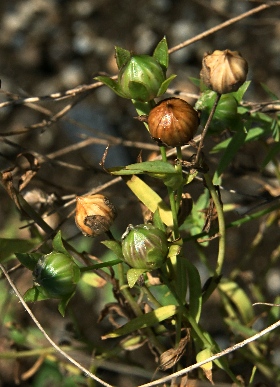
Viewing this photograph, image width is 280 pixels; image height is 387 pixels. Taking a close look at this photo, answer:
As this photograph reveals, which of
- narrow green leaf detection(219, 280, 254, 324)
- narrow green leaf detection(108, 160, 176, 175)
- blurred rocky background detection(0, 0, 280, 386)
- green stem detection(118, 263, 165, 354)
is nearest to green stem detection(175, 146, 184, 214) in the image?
narrow green leaf detection(108, 160, 176, 175)

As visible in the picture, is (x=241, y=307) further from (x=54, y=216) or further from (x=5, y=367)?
(x=5, y=367)

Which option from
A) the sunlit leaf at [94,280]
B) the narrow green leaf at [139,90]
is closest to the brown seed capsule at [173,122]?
the narrow green leaf at [139,90]

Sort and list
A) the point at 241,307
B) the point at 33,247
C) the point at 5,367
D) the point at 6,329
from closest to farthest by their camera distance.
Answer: the point at 33,247 → the point at 241,307 → the point at 6,329 → the point at 5,367

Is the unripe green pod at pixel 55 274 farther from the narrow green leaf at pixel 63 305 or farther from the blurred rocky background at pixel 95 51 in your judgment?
the blurred rocky background at pixel 95 51

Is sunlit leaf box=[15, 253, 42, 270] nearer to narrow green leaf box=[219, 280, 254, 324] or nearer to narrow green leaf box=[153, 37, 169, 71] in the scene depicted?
narrow green leaf box=[153, 37, 169, 71]

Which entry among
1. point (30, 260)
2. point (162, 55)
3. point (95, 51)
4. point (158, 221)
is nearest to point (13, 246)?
point (30, 260)

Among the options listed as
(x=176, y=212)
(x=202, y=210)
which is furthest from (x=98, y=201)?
(x=202, y=210)

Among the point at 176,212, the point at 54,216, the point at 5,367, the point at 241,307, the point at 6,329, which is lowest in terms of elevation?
the point at 5,367
